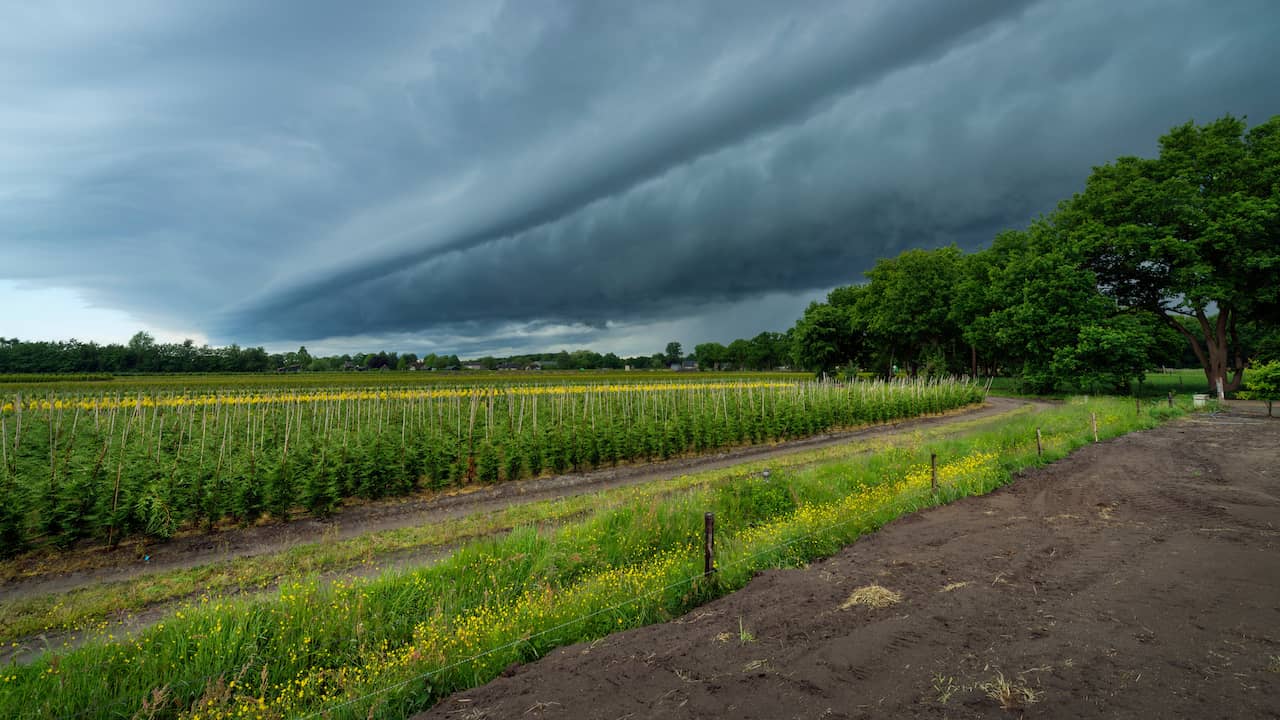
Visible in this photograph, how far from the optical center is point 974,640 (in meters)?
4.95

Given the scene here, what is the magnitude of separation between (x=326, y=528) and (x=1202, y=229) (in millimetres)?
45130

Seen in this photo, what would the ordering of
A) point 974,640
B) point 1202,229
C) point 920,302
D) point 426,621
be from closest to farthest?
point 974,640 < point 426,621 < point 1202,229 < point 920,302

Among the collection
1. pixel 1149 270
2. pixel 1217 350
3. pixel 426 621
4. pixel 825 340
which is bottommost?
pixel 426 621

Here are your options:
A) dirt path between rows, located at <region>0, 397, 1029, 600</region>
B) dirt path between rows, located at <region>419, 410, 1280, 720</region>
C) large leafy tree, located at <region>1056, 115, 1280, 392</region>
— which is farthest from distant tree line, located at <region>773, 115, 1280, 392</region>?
dirt path between rows, located at <region>419, 410, 1280, 720</region>

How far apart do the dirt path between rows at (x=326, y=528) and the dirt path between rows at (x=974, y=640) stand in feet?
27.2

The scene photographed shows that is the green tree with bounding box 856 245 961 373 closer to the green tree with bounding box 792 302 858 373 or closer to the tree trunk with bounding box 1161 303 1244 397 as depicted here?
the green tree with bounding box 792 302 858 373

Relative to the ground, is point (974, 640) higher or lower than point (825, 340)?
lower

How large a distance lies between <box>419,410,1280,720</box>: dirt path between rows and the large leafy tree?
31180 mm

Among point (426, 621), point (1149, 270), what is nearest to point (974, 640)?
point (426, 621)

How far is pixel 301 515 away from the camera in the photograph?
12461mm

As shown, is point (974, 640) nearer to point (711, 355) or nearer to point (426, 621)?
point (426, 621)

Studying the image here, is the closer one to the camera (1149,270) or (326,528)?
(326,528)

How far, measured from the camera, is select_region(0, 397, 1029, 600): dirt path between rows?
30.0 ft

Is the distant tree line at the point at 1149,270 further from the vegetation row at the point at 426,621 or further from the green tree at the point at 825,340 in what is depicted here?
the vegetation row at the point at 426,621
